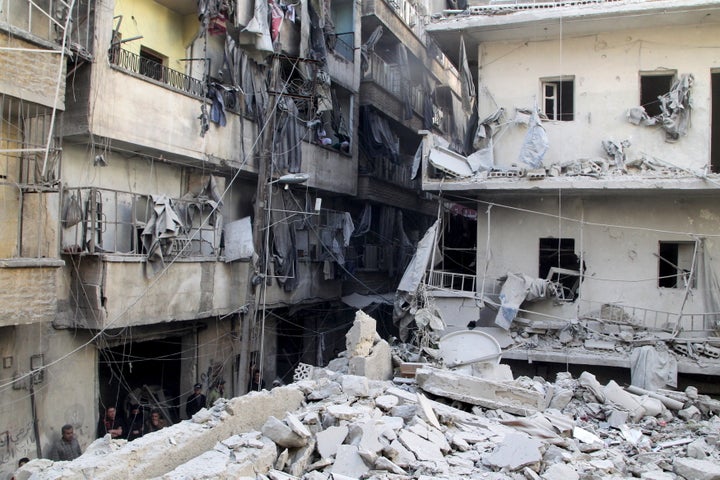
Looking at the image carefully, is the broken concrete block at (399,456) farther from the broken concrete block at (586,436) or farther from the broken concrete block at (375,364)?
the broken concrete block at (375,364)

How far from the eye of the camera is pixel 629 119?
1405 cm

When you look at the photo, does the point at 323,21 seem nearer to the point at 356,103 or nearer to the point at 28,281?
the point at 356,103

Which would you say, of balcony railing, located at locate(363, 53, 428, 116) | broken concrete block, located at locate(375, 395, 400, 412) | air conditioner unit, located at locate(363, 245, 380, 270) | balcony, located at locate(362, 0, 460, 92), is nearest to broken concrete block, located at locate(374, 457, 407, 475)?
broken concrete block, located at locate(375, 395, 400, 412)

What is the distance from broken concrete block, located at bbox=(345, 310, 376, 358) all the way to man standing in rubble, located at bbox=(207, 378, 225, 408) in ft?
18.5

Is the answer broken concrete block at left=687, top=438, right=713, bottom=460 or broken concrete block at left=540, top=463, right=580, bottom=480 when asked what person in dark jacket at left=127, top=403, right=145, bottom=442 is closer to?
broken concrete block at left=540, top=463, right=580, bottom=480

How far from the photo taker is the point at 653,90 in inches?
580

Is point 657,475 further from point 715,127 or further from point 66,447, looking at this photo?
point 715,127

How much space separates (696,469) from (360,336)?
4.90 m

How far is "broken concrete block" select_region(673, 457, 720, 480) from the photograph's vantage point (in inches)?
263

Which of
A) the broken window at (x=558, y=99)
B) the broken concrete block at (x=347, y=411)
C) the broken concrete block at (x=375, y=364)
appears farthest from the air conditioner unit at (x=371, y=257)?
the broken concrete block at (x=347, y=411)

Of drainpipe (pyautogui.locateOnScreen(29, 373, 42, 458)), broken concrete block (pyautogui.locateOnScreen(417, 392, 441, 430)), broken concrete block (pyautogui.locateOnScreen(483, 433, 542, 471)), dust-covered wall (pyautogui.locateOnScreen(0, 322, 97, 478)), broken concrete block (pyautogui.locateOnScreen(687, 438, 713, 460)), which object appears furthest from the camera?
drainpipe (pyautogui.locateOnScreen(29, 373, 42, 458))

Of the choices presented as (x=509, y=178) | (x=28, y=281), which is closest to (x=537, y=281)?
(x=509, y=178)

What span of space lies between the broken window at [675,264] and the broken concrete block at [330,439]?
9744 millimetres

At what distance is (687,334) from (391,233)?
10743 mm
